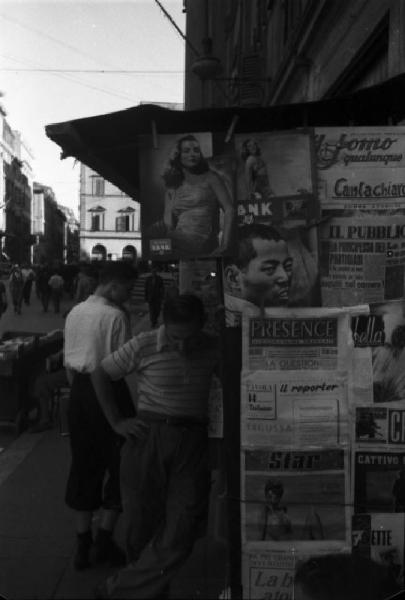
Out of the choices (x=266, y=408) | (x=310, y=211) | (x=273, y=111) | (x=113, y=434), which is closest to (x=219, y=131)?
(x=273, y=111)

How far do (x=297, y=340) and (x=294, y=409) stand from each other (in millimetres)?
330

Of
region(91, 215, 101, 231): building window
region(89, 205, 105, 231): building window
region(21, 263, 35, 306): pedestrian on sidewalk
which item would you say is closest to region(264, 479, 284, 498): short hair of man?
region(89, 205, 105, 231): building window

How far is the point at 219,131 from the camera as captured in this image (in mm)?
3062

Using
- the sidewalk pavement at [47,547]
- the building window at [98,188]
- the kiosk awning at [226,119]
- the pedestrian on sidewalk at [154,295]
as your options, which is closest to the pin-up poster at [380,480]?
the sidewalk pavement at [47,547]

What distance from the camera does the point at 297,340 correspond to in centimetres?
295

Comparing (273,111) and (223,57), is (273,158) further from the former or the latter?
(223,57)

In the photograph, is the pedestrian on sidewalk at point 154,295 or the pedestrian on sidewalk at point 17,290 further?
the pedestrian on sidewalk at point 17,290

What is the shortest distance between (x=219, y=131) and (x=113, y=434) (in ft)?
6.40

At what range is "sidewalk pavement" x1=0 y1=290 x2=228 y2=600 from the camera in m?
3.38

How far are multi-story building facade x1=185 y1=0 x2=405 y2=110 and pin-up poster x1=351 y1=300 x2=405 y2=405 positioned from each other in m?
2.67

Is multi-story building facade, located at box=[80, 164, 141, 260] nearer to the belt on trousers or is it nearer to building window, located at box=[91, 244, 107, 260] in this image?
building window, located at box=[91, 244, 107, 260]

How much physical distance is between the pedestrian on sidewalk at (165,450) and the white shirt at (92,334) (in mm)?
600

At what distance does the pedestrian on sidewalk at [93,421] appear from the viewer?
3.79 m

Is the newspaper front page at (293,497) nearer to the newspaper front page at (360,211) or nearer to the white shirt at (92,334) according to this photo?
the newspaper front page at (360,211)
